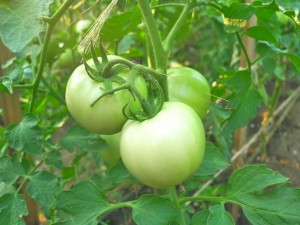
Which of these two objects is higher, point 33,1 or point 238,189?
point 33,1

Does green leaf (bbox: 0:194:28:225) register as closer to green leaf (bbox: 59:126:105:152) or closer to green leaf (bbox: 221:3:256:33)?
green leaf (bbox: 59:126:105:152)

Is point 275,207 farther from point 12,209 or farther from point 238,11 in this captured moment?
point 12,209

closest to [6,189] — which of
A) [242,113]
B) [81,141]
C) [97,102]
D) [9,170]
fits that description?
[9,170]

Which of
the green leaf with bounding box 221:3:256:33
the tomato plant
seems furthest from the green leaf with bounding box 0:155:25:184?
the green leaf with bounding box 221:3:256:33

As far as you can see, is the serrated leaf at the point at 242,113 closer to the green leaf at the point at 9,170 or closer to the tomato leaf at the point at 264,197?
the tomato leaf at the point at 264,197

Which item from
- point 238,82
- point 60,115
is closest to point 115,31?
point 238,82

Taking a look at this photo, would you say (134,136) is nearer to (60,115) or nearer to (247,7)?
(247,7)
